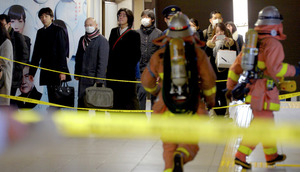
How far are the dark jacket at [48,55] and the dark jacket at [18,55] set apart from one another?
9.4 inches

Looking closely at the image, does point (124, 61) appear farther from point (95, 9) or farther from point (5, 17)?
point (95, 9)

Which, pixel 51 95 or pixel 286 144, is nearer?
pixel 286 144

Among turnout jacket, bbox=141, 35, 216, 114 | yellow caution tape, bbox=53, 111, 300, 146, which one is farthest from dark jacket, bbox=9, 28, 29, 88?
turnout jacket, bbox=141, 35, 216, 114

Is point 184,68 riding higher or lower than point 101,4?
lower

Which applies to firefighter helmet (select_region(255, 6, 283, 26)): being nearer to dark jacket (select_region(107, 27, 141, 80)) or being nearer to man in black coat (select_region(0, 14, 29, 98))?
dark jacket (select_region(107, 27, 141, 80))

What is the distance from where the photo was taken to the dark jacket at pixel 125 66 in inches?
368

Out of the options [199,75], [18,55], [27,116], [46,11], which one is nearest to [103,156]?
[199,75]

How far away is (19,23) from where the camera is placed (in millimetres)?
10547

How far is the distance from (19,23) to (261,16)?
5716 millimetres

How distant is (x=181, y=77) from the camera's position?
16.7ft

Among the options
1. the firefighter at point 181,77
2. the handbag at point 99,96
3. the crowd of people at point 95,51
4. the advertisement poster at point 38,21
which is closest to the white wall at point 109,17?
the advertisement poster at point 38,21

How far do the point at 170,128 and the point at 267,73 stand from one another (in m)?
1.31

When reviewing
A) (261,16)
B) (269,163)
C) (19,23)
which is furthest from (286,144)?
(19,23)

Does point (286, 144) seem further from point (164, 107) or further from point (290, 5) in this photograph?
point (290, 5)
